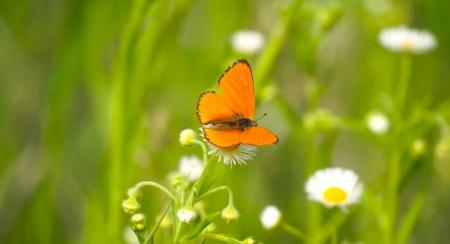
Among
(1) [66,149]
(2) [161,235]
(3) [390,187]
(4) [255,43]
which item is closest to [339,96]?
(4) [255,43]

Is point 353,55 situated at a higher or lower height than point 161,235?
higher

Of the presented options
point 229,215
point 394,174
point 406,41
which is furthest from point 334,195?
point 406,41

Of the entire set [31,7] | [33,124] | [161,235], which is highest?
[31,7]

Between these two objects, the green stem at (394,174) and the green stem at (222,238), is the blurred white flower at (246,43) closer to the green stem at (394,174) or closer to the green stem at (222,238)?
the green stem at (394,174)

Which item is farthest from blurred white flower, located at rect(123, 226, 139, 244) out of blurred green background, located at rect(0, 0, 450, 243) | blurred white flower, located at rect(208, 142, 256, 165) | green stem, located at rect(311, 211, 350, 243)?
blurred white flower, located at rect(208, 142, 256, 165)

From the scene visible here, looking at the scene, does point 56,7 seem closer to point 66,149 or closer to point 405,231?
point 66,149

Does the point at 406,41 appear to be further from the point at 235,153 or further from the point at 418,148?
the point at 235,153

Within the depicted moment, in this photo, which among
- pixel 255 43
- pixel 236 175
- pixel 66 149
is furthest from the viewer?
pixel 66 149
